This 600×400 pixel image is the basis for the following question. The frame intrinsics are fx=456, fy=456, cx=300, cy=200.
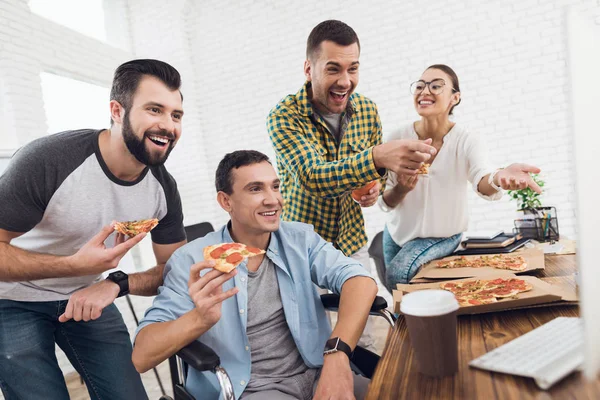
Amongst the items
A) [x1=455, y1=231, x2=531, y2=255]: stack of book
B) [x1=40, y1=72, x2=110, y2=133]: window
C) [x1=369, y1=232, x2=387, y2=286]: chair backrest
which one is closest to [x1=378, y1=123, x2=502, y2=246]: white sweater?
[x1=455, y1=231, x2=531, y2=255]: stack of book

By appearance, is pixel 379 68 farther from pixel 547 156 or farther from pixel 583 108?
pixel 583 108

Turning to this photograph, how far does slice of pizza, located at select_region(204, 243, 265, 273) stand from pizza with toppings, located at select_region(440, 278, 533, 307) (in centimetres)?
60

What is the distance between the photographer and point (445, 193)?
2.16 meters

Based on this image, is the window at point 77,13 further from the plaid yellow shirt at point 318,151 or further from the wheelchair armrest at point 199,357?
the wheelchair armrest at point 199,357

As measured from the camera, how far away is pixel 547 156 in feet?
15.1

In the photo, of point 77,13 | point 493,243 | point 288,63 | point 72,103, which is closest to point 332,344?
point 493,243

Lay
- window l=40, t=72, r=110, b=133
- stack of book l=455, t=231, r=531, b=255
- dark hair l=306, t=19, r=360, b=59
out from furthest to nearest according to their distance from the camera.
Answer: window l=40, t=72, r=110, b=133
dark hair l=306, t=19, r=360, b=59
stack of book l=455, t=231, r=531, b=255

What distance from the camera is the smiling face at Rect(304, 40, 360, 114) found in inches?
79.0

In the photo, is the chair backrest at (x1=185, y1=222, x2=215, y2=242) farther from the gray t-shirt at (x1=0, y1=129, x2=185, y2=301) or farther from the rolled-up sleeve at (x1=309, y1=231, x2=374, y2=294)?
the rolled-up sleeve at (x1=309, y1=231, x2=374, y2=294)

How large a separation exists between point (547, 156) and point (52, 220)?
4.51m

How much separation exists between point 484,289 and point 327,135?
118 centimetres

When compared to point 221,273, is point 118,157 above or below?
above

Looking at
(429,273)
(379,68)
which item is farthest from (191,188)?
(429,273)

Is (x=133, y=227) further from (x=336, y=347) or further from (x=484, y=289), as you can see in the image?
(x=484, y=289)
